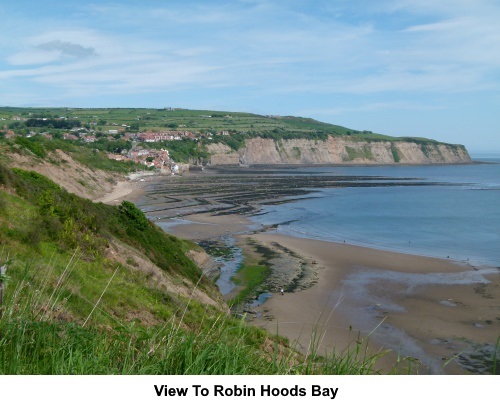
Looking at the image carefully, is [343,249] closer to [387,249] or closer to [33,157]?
[387,249]

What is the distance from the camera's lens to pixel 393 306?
24.2 meters

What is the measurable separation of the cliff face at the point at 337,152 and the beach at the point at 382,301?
106317 mm

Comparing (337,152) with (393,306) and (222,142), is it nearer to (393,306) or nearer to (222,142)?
(222,142)

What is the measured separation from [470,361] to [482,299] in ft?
29.2

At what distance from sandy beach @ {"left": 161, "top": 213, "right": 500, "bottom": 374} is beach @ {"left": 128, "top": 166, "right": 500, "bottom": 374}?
0.13 ft

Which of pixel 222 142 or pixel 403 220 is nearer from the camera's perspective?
pixel 403 220

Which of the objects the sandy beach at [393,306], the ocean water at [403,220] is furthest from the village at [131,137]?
the sandy beach at [393,306]

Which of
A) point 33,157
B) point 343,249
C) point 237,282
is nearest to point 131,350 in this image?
point 237,282

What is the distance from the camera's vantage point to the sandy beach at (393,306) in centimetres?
1853

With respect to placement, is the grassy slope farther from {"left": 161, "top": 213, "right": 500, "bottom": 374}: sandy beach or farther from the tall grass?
{"left": 161, "top": 213, "right": 500, "bottom": 374}: sandy beach

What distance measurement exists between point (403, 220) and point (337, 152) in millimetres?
112809

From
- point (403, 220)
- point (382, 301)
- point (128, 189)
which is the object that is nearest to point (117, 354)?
point (382, 301)

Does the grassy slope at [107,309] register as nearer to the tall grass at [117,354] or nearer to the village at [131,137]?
the tall grass at [117,354]

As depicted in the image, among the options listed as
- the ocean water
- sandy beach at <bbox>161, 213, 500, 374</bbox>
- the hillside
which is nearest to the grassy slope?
sandy beach at <bbox>161, 213, 500, 374</bbox>
